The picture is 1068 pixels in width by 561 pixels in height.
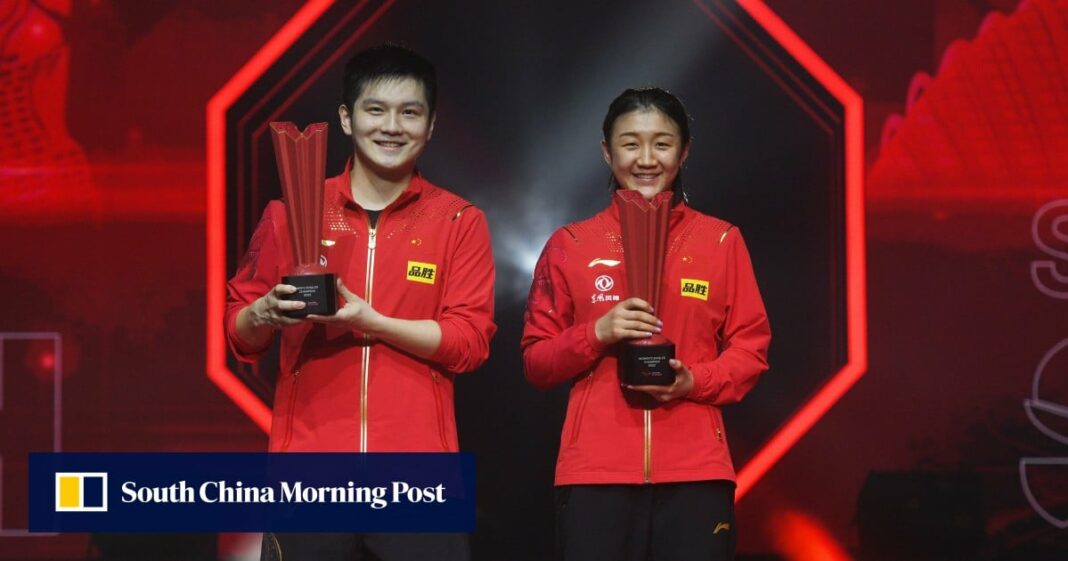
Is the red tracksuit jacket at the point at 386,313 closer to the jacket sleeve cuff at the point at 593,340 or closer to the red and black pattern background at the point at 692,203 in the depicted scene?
the jacket sleeve cuff at the point at 593,340

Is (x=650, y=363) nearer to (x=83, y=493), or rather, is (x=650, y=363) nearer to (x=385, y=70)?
(x=385, y=70)

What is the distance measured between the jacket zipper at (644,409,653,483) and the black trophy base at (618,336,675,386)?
12 cm

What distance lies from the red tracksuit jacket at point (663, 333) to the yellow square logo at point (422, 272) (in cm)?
31

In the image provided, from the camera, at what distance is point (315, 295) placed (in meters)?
2.26

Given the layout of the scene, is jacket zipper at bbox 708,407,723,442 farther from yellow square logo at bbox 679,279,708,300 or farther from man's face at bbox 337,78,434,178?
man's face at bbox 337,78,434,178

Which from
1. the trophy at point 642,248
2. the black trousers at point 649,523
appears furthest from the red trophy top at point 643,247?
the black trousers at point 649,523

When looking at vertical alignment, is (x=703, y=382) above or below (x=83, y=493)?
above

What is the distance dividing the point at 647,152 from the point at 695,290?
327 millimetres

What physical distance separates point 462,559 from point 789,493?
1.49 metres

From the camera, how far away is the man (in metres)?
2.34

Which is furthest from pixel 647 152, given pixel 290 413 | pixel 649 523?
pixel 290 413

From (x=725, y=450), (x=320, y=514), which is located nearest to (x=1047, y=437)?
(x=725, y=450)

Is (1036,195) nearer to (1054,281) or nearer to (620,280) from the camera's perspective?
(1054,281)

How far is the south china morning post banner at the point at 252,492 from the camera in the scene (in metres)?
2.34
